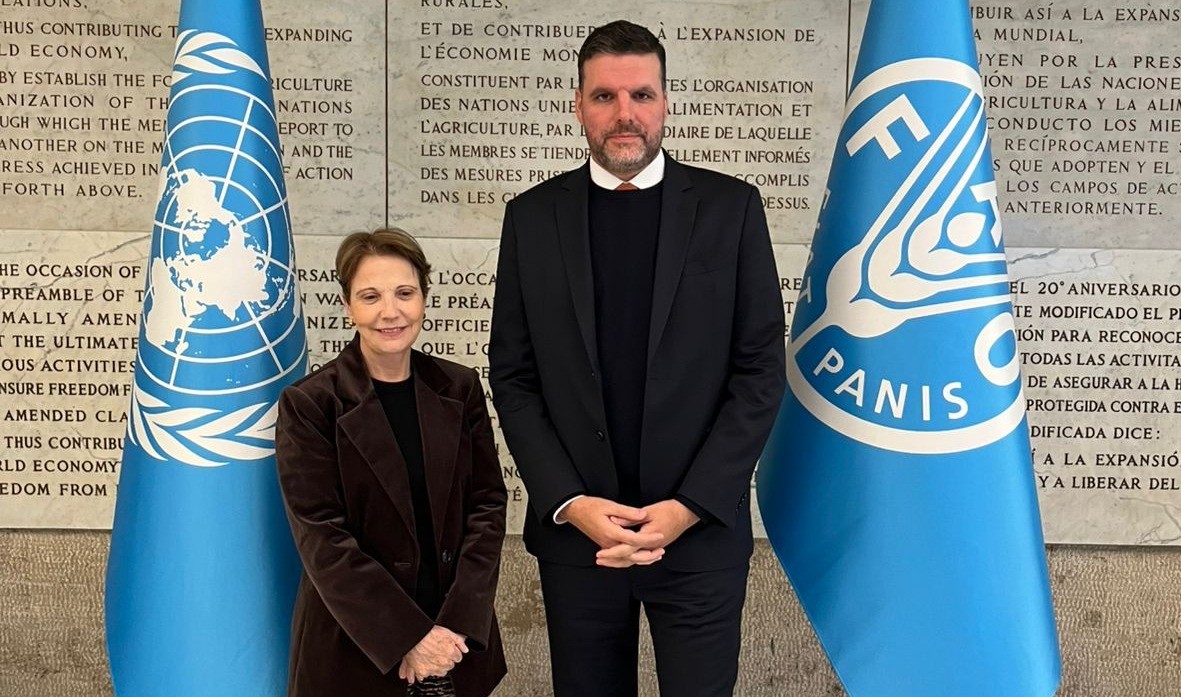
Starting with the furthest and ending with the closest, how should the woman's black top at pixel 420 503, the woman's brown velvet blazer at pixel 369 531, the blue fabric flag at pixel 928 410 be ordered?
the blue fabric flag at pixel 928 410 < the woman's black top at pixel 420 503 < the woman's brown velvet blazer at pixel 369 531

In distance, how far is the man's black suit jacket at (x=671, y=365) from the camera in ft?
6.41

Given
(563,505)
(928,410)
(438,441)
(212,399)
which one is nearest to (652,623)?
(563,505)

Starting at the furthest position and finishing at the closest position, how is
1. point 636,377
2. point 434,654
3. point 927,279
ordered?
point 927,279 → point 636,377 → point 434,654

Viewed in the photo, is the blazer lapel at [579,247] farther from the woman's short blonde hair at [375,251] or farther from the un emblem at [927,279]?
the un emblem at [927,279]

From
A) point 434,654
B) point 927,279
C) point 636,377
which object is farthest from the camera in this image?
point 927,279

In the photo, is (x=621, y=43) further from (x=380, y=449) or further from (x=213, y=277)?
(x=213, y=277)

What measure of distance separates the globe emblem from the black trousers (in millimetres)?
842

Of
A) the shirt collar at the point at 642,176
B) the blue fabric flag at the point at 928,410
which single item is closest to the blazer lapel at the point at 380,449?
Result: the shirt collar at the point at 642,176

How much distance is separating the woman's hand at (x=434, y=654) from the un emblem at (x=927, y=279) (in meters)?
0.95

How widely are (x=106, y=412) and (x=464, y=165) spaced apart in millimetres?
1407

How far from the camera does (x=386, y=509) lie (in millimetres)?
1935

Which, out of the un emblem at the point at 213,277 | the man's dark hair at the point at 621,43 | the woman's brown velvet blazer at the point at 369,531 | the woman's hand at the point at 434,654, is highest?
the man's dark hair at the point at 621,43

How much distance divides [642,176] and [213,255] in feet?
3.13

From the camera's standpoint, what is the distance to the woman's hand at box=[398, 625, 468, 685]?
1.91m
